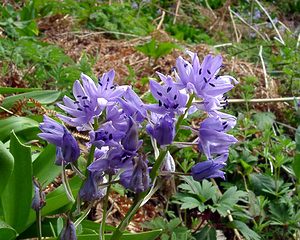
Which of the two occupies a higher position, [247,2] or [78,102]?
[78,102]

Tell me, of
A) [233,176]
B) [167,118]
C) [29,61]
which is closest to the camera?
[167,118]

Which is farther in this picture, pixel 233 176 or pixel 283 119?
pixel 283 119

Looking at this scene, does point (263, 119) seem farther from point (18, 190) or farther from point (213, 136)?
point (213, 136)

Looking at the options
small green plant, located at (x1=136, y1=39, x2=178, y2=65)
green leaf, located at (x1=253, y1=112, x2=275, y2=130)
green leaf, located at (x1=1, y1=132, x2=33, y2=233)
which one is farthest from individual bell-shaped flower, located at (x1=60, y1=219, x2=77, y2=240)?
small green plant, located at (x1=136, y1=39, x2=178, y2=65)

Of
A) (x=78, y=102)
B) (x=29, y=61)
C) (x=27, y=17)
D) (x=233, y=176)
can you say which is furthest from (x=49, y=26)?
(x=78, y=102)

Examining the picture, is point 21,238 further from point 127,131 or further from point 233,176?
point 233,176

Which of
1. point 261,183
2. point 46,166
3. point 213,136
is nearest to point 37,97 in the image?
point 46,166

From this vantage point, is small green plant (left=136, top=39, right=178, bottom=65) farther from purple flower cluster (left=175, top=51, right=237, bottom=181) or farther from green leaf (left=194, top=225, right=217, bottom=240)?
purple flower cluster (left=175, top=51, right=237, bottom=181)
